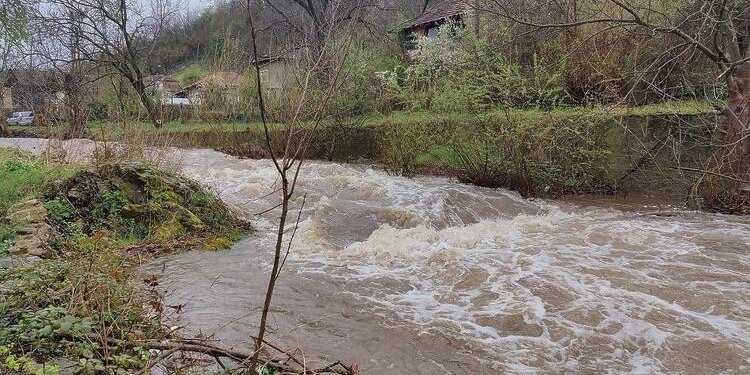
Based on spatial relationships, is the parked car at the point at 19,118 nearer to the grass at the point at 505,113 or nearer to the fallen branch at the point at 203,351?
the grass at the point at 505,113

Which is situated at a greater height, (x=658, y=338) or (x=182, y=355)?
(x=182, y=355)

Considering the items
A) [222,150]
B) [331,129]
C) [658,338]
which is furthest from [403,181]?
[222,150]

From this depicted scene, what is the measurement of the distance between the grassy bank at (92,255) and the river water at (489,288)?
0.58 meters

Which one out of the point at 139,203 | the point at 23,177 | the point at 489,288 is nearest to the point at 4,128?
the point at 23,177

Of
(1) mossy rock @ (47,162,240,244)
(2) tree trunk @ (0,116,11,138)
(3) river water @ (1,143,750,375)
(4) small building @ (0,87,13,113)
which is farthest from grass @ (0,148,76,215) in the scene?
(2) tree trunk @ (0,116,11,138)

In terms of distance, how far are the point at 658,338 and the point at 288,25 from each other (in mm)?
25070

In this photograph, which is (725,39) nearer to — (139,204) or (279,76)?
(139,204)

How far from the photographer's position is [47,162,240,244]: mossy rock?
6.96 metres

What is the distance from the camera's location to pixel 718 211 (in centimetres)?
892

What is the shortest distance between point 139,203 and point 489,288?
198 inches

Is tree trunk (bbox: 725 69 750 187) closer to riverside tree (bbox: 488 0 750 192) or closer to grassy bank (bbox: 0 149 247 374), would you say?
riverside tree (bbox: 488 0 750 192)

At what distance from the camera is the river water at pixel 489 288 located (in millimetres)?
4047

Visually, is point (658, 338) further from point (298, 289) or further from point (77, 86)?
point (77, 86)

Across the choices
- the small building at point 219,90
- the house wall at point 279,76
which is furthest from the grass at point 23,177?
the small building at point 219,90
